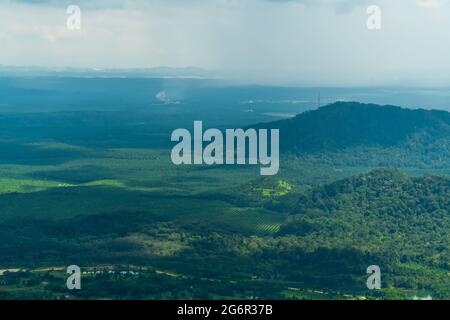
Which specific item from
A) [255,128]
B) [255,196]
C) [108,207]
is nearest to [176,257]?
[108,207]

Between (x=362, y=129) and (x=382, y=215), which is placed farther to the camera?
(x=362, y=129)

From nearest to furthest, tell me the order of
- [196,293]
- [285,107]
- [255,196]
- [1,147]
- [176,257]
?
[196,293] → [176,257] → [255,196] → [1,147] → [285,107]

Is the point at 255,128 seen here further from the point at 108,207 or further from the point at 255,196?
the point at 108,207

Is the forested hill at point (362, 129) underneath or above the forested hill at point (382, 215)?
above

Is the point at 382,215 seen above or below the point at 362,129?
below

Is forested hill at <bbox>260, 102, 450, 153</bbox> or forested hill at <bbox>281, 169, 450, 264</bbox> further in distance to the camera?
forested hill at <bbox>260, 102, 450, 153</bbox>

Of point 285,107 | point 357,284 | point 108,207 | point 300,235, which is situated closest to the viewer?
point 357,284

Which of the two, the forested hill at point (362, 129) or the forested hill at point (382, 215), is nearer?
the forested hill at point (382, 215)

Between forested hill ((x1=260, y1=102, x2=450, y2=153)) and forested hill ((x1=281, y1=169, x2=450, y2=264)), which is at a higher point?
forested hill ((x1=260, y1=102, x2=450, y2=153))
